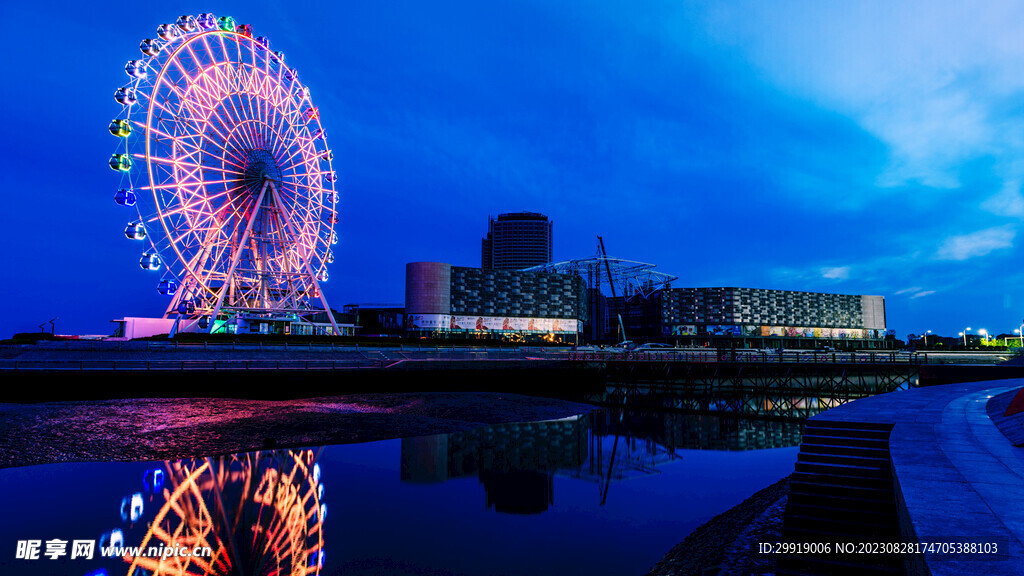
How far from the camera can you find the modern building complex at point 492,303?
157500 mm

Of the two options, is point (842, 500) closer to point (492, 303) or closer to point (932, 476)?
point (932, 476)

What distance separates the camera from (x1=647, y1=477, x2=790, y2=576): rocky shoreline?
39.8ft

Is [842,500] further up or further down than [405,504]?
further up

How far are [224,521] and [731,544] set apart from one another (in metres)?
13.8

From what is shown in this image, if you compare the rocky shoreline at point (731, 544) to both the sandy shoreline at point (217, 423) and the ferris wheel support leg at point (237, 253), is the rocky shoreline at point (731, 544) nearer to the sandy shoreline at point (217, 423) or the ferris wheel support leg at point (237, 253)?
the sandy shoreline at point (217, 423)

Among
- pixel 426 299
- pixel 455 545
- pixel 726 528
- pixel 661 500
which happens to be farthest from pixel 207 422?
pixel 426 299

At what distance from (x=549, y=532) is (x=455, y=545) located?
9.57 feet

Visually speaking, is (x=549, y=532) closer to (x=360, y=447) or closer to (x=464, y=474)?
(x=464, y=474)

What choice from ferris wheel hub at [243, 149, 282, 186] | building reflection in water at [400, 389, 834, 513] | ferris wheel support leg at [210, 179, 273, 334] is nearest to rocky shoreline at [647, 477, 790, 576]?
building reflection in water at [400, 389, 834, 513]

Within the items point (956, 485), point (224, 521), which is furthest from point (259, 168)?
point (956, 485)

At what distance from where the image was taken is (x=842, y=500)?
1219 centimetres

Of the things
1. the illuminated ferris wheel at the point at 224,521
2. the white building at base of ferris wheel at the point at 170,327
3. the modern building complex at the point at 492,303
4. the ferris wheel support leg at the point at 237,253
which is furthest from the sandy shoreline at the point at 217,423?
the modern building complex at the point at 492,303

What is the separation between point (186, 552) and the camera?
13.1 meters

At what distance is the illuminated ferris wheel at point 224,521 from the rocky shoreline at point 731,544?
8.67 meters
